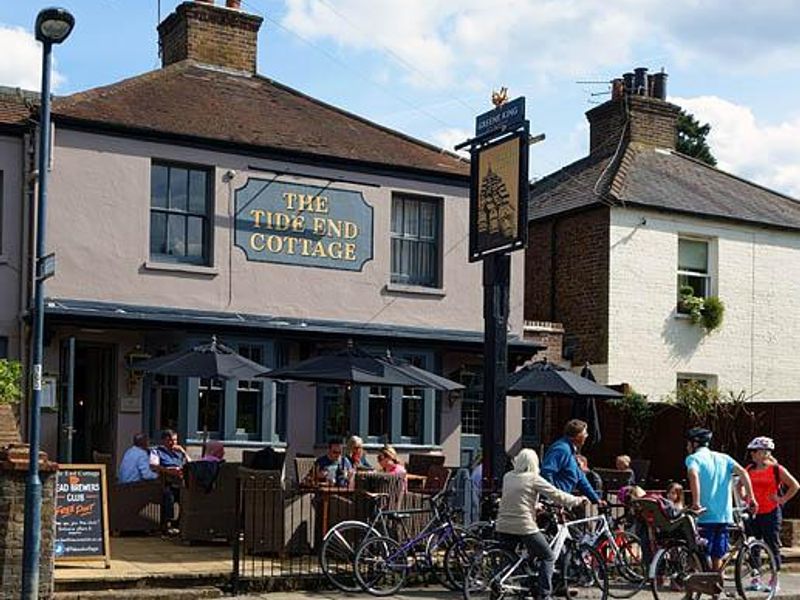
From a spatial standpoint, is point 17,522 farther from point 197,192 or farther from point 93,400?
point 197,192

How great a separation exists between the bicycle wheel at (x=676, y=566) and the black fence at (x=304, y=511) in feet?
7.45

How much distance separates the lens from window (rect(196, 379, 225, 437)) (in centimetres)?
1950

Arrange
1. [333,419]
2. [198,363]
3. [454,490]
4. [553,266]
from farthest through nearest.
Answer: [553,266], [333,419], [198,363], [454,490]

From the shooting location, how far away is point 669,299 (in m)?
24.9

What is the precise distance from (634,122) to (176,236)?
37.8 feet

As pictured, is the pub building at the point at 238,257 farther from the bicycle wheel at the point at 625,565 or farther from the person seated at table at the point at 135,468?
the bicycle wheel at the point at 625,565

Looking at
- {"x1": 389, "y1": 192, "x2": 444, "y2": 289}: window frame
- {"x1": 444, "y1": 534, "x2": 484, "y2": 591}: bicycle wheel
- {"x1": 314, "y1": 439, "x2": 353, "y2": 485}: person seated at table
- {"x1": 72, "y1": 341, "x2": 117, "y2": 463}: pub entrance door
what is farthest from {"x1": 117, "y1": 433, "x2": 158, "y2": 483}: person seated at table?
{"x1": 389, "y1": 192, "x2": 444, "y2": 289}: window frame

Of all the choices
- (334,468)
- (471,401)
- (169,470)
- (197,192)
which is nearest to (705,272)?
(471,401)

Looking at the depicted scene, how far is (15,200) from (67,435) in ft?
12.1

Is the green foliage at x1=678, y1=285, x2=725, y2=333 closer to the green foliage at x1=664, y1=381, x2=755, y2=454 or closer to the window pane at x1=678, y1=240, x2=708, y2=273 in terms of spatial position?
the window pane at x1=678, y1=240, x2=708, y2=273

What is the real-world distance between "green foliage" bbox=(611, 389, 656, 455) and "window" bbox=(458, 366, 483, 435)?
2500mm

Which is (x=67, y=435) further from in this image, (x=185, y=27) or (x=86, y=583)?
(x=185, y=27)

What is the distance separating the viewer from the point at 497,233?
48.5 feet

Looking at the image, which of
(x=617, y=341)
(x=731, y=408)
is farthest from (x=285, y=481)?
(x=617, y=341)
